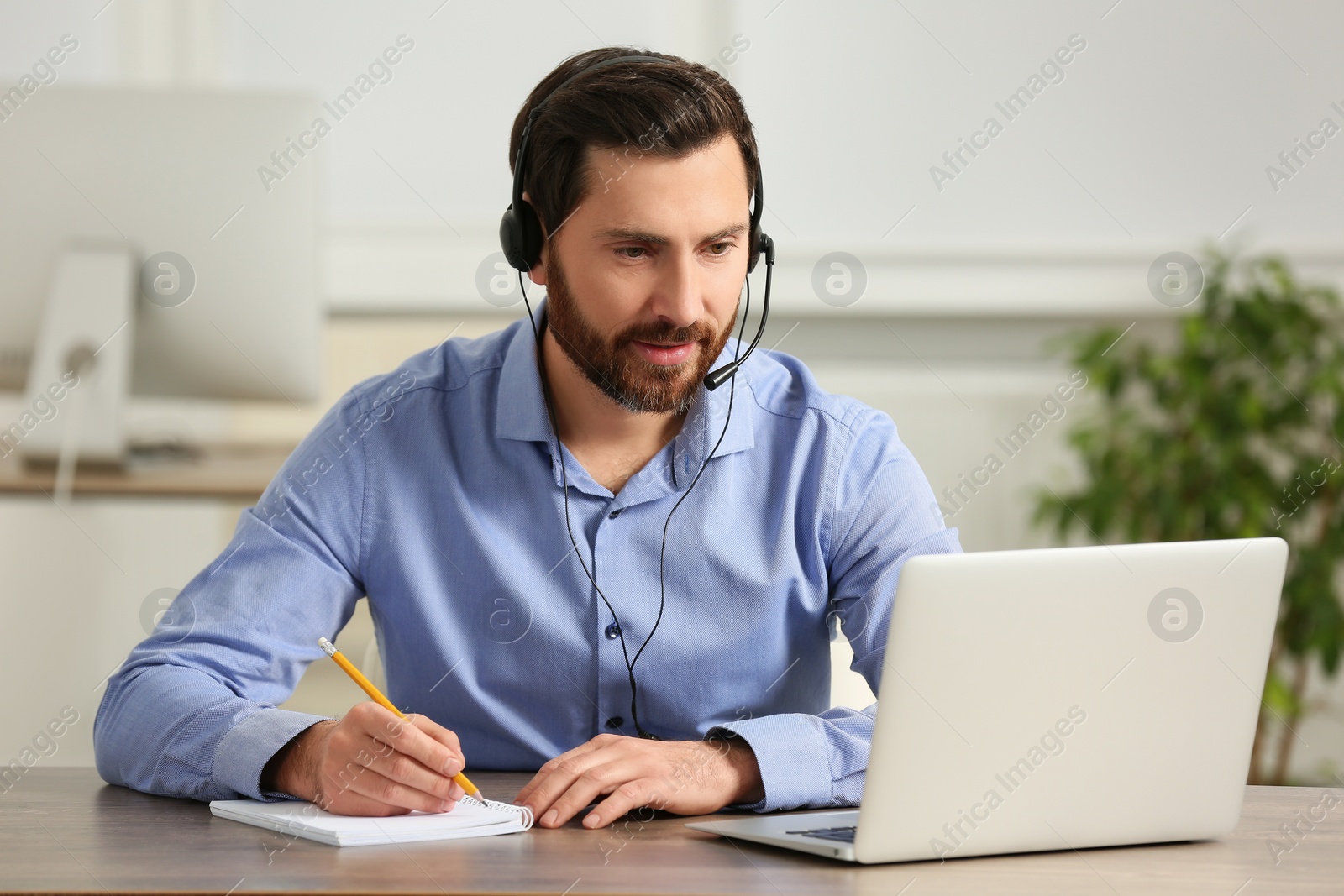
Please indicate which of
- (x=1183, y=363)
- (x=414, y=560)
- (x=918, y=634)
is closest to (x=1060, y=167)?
(x=1183, y=363)

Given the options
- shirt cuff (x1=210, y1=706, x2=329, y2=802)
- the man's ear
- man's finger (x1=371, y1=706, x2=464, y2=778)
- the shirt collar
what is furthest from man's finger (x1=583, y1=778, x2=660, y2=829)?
the man's ear

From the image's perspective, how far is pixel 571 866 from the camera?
822 millimetres

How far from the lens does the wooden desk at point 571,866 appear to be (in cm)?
77

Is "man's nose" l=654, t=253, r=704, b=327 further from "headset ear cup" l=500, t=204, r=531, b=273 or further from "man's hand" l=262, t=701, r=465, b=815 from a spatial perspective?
"man's hand" l=262, t=701, r=465, b=815

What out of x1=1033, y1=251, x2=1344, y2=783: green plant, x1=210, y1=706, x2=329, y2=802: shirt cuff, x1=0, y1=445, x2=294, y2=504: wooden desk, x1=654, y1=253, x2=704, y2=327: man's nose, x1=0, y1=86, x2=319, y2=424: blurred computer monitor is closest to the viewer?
x1=210, y1=706, x2=329, y2=802: shirt cuff

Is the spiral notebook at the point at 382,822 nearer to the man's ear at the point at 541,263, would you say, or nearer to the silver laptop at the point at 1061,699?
the silver laptop at the point at 1061,699

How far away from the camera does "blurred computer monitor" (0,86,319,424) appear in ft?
5.99

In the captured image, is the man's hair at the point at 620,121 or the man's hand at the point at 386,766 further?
the man's hair at the point at 620,121

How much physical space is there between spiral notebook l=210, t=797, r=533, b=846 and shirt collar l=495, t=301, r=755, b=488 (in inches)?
17.2

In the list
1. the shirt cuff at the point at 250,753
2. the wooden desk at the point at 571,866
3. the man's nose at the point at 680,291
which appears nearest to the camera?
the wooden desk at the point at 571,866

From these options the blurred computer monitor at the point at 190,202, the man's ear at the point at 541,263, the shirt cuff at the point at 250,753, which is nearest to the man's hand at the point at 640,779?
the shirt cuff at the point at 250,753

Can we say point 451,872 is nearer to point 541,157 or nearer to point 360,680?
point 360,680

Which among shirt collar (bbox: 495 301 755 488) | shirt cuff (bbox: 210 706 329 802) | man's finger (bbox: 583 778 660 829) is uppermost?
shirt collar (bbox: 495 301 755 488)

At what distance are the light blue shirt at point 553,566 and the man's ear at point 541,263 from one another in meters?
0.10
